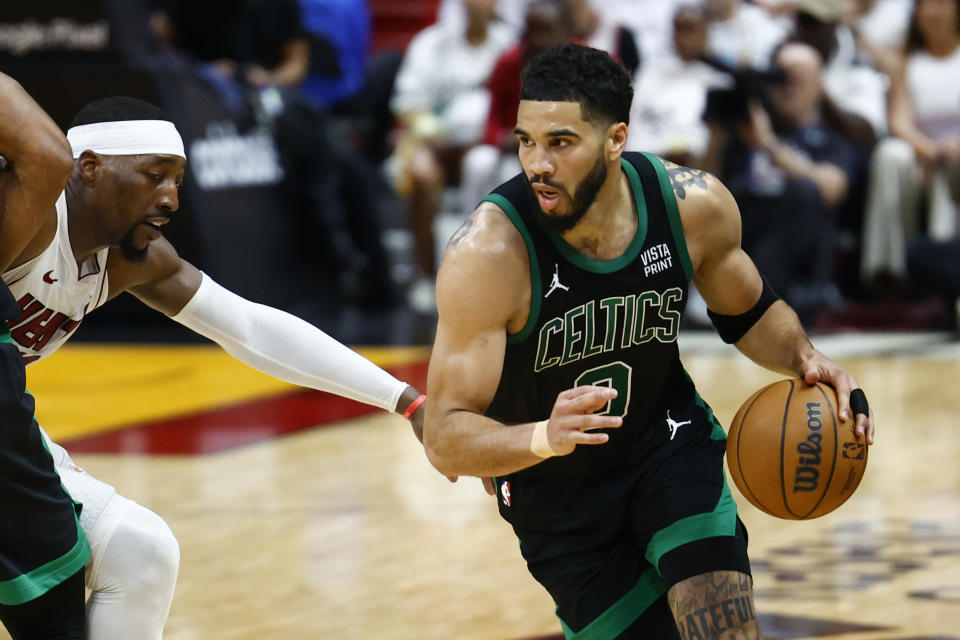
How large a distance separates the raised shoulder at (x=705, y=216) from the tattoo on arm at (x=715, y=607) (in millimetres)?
790

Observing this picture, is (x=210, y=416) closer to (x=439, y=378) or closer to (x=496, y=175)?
(x=496, y=175)

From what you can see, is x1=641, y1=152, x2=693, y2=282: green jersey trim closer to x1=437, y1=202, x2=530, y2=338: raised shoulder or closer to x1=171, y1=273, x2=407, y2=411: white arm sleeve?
x1=437, y1=202, x2=530, y2=338: raised shoulder

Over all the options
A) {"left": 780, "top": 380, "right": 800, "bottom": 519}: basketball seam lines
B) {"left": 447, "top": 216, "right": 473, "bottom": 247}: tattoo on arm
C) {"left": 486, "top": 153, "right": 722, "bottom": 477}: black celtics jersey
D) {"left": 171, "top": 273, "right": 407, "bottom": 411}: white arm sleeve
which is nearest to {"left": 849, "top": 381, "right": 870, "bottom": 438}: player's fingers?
{"left": 780, "top": 380, "right": 800, "bottom": 519}: basketball seam lines

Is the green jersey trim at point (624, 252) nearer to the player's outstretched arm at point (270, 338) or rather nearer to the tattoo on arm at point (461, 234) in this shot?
the tattoo on arm at point (461, 234)

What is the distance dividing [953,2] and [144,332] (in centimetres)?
617

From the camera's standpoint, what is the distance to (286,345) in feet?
13.0

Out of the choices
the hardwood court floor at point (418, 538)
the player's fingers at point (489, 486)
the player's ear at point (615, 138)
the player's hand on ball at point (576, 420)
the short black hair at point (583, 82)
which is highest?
the short black hair at point (583, 82)

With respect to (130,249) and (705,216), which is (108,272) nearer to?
(130,249)

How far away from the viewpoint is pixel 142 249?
12.1 ft

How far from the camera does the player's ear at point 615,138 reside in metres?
3.49

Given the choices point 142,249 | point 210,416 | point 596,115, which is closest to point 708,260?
point 596,115

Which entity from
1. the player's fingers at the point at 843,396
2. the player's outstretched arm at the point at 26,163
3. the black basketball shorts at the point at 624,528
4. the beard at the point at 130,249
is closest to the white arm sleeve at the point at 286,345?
the beard at the point at 130,249

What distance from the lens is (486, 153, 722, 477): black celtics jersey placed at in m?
3.53

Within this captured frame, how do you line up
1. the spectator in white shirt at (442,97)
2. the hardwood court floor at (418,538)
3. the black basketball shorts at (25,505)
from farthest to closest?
the spectator in white shirt at (442,97)
the hardwood court floor at (418,538)
the black basketball shorts at (25,505)
